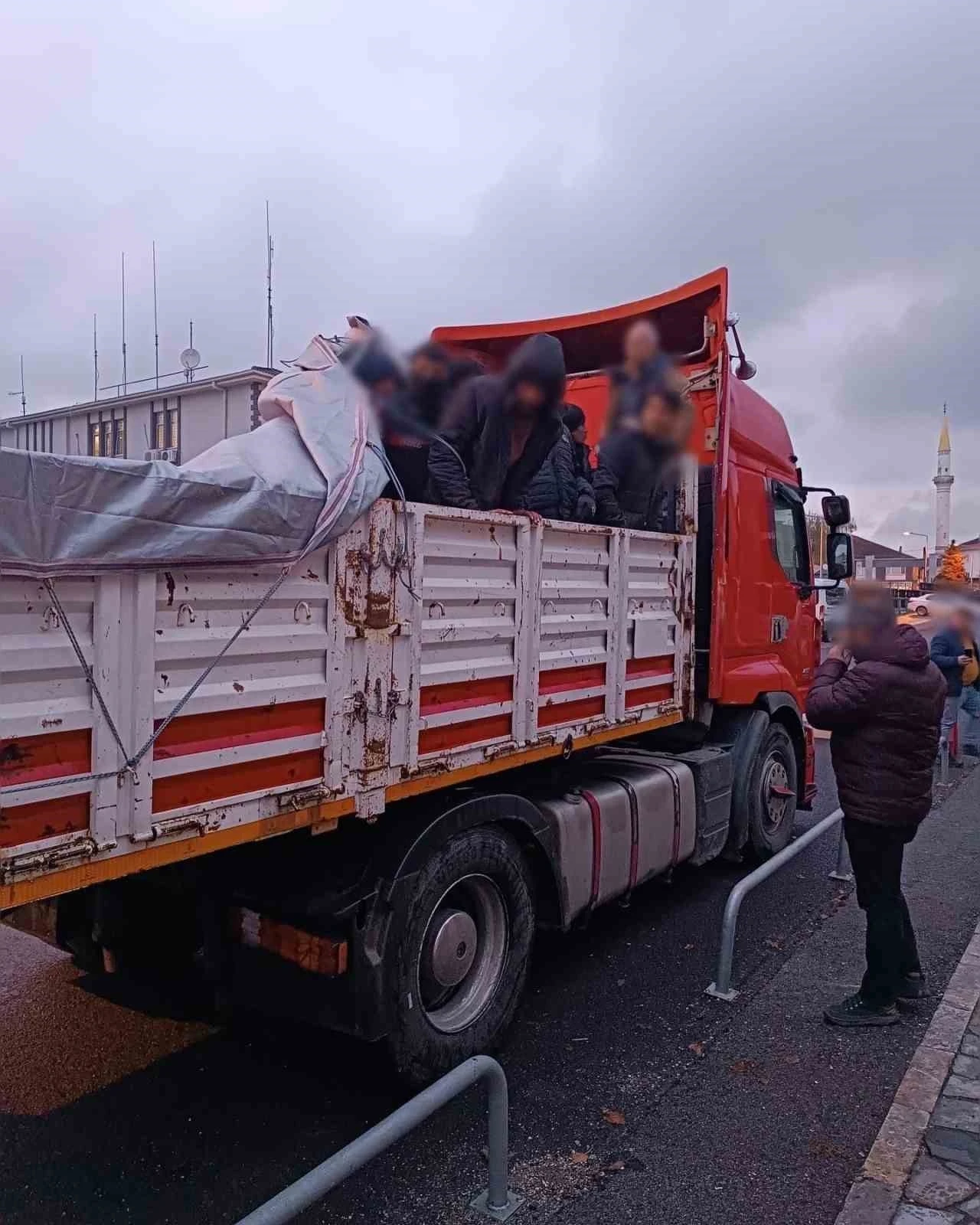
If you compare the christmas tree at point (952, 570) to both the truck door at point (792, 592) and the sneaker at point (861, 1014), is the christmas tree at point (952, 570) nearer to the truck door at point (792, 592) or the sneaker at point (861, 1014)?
the truck door at point (792, 592)

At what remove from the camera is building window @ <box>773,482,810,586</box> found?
257 inches

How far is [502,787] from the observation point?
4.26m

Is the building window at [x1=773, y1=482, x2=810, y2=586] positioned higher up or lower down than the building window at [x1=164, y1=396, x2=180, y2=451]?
lower down

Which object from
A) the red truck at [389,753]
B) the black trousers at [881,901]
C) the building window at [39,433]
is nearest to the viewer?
the red truck at [389,753]

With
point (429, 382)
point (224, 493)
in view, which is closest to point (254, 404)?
point (429, 382)

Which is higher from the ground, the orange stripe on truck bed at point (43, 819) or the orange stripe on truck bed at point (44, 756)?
the orange stripe on truck bed at point (44, 756)

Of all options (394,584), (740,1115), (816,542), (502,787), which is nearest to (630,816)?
(502,787)

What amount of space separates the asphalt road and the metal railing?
0.51ft

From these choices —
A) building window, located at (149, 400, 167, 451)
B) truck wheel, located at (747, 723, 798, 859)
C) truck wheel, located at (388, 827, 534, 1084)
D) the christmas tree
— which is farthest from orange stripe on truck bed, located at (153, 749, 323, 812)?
the christmas tree

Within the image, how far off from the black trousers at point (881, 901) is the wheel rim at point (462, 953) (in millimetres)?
1598

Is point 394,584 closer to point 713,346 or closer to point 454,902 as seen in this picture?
point 454,902

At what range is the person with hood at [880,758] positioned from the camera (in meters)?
4.04

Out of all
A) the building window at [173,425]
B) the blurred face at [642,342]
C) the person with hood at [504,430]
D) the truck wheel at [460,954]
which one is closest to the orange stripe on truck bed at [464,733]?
the truck wheel at [460,954]

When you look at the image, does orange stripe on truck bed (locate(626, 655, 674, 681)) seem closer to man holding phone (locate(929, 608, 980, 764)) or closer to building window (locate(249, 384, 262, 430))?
building window (locate(249, 384, 262, 430))
